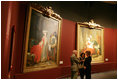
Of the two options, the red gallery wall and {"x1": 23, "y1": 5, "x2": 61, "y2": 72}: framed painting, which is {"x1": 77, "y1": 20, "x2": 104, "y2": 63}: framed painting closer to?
the red gallery wall

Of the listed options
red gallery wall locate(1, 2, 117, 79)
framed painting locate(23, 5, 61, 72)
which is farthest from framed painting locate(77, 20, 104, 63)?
framed painting locate(23, 5, 61, 72)

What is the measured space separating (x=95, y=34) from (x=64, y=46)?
2.93 m

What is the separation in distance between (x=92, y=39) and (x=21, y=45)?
17.3 ft

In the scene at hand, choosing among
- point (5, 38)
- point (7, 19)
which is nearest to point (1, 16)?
point (7, 19)

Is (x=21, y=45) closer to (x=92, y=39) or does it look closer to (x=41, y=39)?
(x=41, y=39)

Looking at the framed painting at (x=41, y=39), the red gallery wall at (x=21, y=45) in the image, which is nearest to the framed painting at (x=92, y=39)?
the red gallery wall at (x=21, y=45)

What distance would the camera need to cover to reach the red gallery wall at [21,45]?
2672 millimetres

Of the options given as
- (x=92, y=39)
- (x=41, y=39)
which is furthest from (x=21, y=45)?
(x=92, y=39)

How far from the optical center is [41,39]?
5012 millimetres

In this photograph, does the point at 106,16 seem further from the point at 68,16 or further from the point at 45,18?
the point at 45,18

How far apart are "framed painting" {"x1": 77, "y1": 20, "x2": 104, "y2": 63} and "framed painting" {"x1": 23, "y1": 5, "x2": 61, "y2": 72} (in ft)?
6.23

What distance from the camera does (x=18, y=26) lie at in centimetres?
407

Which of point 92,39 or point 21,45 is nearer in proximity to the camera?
point 21,45

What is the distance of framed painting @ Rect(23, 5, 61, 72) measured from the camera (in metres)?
4.47
